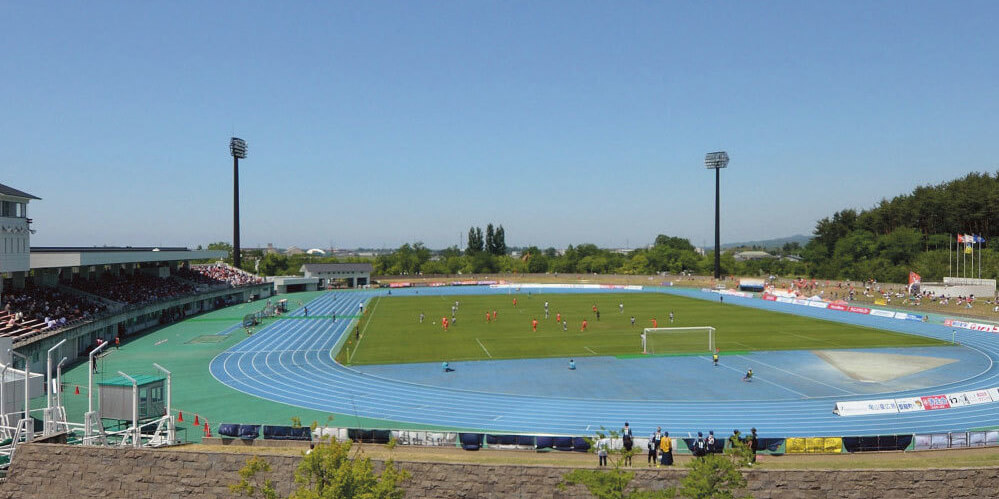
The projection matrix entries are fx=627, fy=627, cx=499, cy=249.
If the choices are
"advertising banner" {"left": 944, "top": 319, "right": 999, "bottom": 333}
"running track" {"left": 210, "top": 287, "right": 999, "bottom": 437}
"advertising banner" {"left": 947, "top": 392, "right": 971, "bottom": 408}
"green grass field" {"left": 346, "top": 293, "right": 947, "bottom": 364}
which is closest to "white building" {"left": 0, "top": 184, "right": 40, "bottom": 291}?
"running track" {"left": 210, "top": 287, "right": 999, "bottom": 437}

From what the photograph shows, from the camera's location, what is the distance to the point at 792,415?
83.3 feet

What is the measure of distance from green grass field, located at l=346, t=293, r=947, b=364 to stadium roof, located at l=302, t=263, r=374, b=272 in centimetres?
3244

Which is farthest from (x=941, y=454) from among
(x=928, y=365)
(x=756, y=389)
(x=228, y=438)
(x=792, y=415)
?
(x=228, y=438)

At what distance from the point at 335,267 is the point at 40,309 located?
64661 millimetres

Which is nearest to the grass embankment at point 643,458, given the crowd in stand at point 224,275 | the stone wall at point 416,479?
the stone wall at point 416,479

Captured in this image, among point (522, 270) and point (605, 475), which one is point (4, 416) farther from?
point (522, 270)

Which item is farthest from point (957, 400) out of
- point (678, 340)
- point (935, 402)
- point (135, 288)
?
point (135, 288)

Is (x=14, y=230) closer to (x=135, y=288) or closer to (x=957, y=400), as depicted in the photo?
(x=135, y=288)

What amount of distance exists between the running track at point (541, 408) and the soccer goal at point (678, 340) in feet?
43.1

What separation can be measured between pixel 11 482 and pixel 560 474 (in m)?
15.8

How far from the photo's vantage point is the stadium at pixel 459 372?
66.4 ft

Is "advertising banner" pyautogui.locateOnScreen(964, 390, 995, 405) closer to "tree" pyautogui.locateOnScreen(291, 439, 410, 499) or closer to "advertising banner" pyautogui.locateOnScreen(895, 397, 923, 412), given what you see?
"advertising banner" pyautogui.locateOnScreen(895, 397, 923, 412)

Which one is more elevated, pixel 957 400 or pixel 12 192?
pixel 12 192

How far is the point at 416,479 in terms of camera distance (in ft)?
56.2
